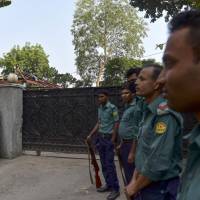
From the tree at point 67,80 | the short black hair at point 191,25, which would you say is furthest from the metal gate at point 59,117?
the tree at point 67,80

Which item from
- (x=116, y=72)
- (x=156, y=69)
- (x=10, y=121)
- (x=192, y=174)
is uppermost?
(x=156, y=69)

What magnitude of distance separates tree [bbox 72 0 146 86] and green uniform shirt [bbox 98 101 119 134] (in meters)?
28.2

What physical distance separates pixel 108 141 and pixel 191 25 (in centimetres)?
544

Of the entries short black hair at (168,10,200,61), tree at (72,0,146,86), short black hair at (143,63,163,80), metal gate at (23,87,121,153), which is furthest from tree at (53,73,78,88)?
short black hair at (168,10,200,61)

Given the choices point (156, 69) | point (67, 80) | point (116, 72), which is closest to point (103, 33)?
point (67, 80)

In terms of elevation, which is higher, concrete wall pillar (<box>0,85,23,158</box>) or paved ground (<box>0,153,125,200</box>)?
concrete wall pillar (<box>0,85,23,158</box>)

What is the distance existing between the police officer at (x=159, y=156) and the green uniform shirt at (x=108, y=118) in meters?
3.80

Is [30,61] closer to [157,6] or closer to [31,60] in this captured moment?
[31,60]

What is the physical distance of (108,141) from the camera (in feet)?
21.9

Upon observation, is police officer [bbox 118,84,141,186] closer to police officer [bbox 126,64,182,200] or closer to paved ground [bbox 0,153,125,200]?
paved ground [bbox 0,153,125,200]

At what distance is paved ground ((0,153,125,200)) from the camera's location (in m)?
6.82

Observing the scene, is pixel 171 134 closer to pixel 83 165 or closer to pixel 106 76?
pixel 83 165

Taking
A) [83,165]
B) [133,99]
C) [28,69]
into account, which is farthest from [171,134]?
[28,69]

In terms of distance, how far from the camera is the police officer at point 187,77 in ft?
4.03
